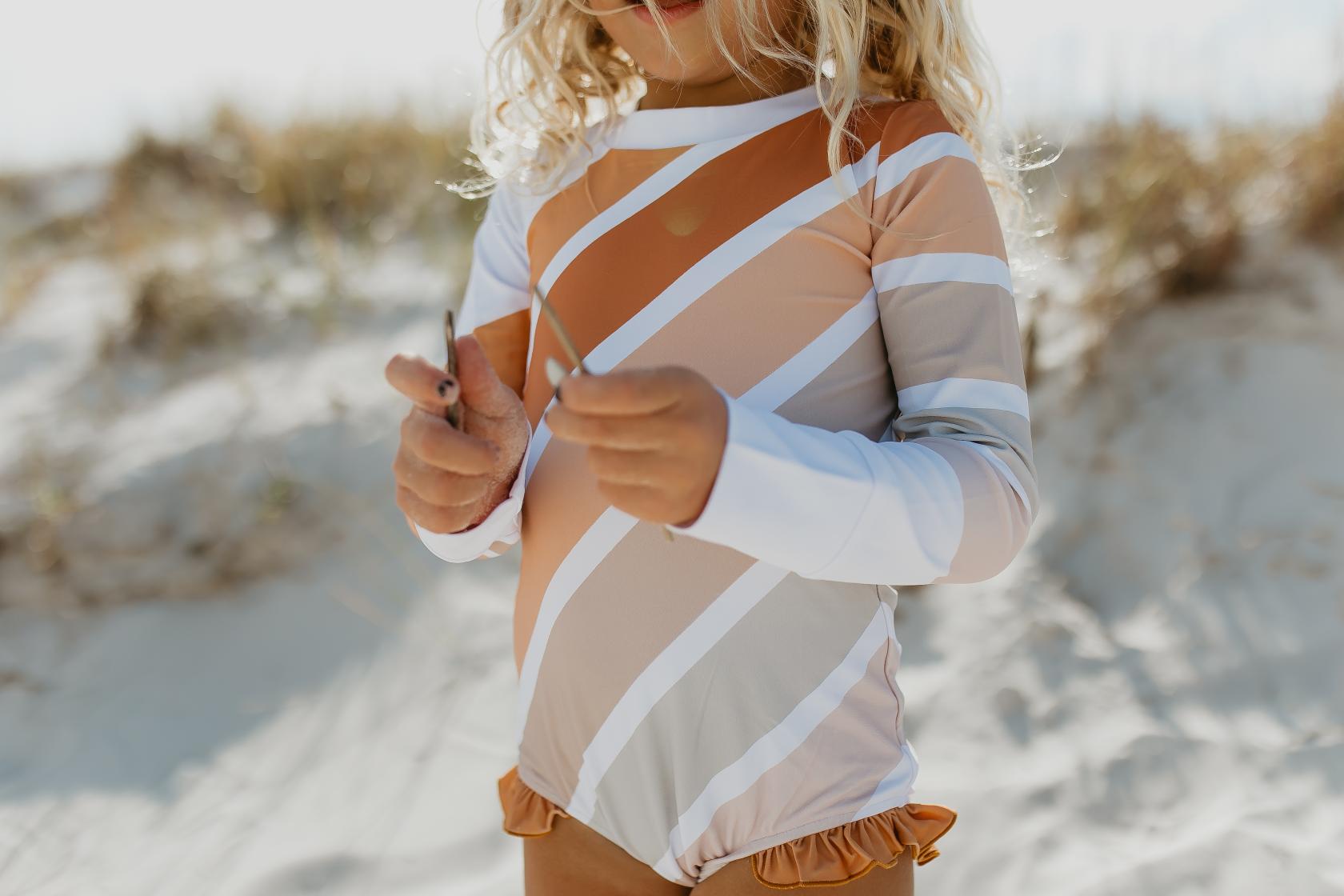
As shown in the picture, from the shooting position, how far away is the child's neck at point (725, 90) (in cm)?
125

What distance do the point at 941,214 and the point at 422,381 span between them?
1.82ft

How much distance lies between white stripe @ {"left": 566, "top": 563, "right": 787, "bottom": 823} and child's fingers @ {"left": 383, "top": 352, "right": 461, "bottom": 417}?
36 cm

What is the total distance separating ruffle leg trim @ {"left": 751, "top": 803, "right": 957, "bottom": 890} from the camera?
1054mm

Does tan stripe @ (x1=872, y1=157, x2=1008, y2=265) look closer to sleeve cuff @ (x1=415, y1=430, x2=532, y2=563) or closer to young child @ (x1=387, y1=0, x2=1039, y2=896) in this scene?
young child @ (x1=387, y1=0, x2=1039, y2=896)

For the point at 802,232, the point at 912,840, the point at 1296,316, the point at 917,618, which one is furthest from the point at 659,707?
the point at 1296,316

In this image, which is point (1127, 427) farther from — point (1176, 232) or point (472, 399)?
point (472, 399)

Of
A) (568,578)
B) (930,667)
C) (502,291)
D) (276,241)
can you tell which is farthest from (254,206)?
(568,578)

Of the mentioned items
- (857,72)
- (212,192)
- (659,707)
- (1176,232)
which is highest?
(857,72)

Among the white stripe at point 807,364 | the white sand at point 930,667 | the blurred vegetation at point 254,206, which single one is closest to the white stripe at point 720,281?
the white stripe at point 807,364

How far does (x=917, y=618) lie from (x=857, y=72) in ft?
6.34

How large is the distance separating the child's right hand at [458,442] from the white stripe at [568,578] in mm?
109

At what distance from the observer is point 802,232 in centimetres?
111

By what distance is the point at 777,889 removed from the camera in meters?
1.06

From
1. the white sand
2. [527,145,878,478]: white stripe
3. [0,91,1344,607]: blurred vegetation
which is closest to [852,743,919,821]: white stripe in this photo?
[527,145,878,478]: white stripe
